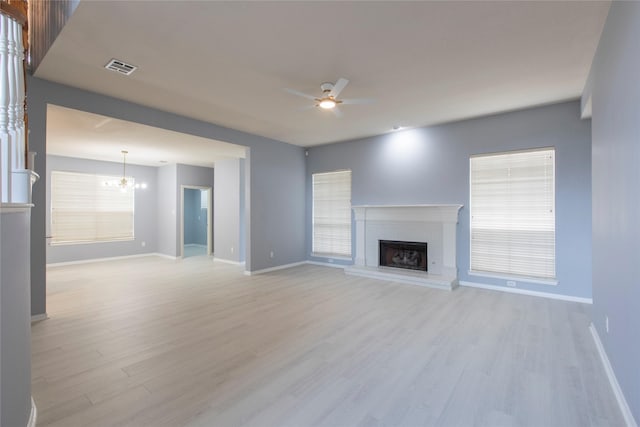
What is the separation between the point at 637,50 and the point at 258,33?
263 cm

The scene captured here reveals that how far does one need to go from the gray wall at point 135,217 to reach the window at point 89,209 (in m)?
0.13

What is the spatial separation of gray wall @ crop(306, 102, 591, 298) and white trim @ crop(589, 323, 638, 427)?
176 cm

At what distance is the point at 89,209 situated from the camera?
7.57 metres

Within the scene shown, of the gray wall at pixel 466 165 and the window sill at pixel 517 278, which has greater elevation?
the gray wall at pixel 466 165

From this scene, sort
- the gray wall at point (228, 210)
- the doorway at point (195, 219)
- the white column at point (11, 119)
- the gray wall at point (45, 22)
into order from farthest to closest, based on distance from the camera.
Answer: the doorway at point (195, 219) < the gray wall at point (228, 210) < the gray wall at point (45, 22) < the white column at point (11, 119)

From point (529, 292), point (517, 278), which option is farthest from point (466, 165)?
point (529, 292)

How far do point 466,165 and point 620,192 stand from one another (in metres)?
3.23

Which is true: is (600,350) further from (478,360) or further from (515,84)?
(515,84)

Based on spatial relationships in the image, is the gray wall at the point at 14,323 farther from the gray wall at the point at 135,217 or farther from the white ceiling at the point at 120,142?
the gray wall at the point at 135,217

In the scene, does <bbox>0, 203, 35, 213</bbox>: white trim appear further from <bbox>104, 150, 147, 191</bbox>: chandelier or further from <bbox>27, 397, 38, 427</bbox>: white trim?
<bbox>104, 150, 147, 191</bbox>: chandelier

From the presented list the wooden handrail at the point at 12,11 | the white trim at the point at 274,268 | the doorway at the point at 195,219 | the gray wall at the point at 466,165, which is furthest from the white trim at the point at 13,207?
the doorway at the point at 195,219

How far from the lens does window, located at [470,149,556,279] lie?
4.44 meters

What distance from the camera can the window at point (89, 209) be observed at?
7.03 m

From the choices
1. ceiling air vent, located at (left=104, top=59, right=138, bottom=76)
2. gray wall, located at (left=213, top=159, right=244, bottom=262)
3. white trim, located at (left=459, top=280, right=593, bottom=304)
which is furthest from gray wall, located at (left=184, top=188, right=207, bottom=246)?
white trim, located at (left=459, top=280, right=593, bottom=304)
